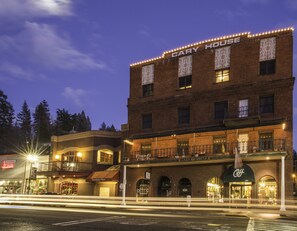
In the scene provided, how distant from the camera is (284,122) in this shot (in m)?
35.2

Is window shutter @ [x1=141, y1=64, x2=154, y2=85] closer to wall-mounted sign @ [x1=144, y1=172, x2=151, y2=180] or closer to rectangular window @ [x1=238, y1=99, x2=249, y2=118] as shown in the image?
wall-mounted sign @ [x1=144, y1=172, x2=151, y2=180]

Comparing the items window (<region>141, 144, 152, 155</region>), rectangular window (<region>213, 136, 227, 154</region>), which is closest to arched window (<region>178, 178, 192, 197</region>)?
rectangular window (<region>213, 136, 227, 154</region>)

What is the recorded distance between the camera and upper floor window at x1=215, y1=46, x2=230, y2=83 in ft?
132

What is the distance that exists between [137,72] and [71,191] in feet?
51.6

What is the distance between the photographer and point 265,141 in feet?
119

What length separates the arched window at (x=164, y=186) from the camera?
138 feet

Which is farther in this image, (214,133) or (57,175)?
(57,175)

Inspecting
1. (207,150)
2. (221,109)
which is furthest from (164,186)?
(221,109)

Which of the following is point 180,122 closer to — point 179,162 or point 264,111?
point 179,162

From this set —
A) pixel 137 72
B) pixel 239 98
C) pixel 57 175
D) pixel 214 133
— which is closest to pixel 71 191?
pixel 57 175

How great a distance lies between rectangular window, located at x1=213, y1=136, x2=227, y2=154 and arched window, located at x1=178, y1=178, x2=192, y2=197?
4142 millimetres

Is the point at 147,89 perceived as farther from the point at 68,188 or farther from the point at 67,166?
the point at 68,188

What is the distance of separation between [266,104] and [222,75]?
5371 millimetres

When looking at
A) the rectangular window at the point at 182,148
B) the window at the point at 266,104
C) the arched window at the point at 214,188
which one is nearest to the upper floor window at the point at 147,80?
the rectangular window at the point at 182,148
